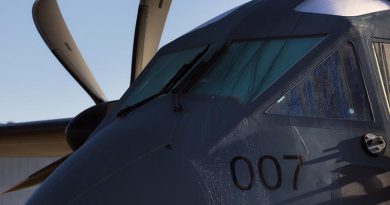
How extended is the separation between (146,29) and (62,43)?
66.0 inches

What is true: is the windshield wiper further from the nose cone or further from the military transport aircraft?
the nose cone

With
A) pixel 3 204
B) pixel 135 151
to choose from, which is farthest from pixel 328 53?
pixel 3 204

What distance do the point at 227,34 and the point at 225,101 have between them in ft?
2.70

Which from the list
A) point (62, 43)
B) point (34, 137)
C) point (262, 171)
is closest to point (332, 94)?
point (262, 171)

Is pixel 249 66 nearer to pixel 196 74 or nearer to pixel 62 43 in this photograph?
pixel 196 74

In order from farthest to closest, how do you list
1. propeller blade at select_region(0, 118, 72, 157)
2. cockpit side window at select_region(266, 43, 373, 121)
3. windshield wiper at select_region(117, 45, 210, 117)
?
propeller blade at select_region(0, 118, 72, 157) < windshield wiper at select_region(117, 45, 210, 117) < cockpit side window at select_region(266, 43, 373, 121)

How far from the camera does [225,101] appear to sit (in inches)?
155

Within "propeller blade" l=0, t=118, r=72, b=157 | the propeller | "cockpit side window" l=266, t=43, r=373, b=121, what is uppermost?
the propeller

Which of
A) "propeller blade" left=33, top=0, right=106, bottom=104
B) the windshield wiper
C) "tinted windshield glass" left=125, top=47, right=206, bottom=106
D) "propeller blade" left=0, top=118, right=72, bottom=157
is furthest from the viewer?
"propeller blade" left=0, top=118, right=72, bottom=157

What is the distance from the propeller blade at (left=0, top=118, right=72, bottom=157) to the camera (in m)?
11.4

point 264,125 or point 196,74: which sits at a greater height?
point 196,74

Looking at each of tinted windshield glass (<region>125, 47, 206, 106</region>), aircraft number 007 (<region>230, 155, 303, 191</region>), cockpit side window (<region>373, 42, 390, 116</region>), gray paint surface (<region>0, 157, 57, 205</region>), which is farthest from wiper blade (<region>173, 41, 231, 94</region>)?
gray paint surface (<region>0, 157, 57, 205</region>)

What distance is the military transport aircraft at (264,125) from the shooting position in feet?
11.8

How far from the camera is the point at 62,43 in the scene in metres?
11.0
